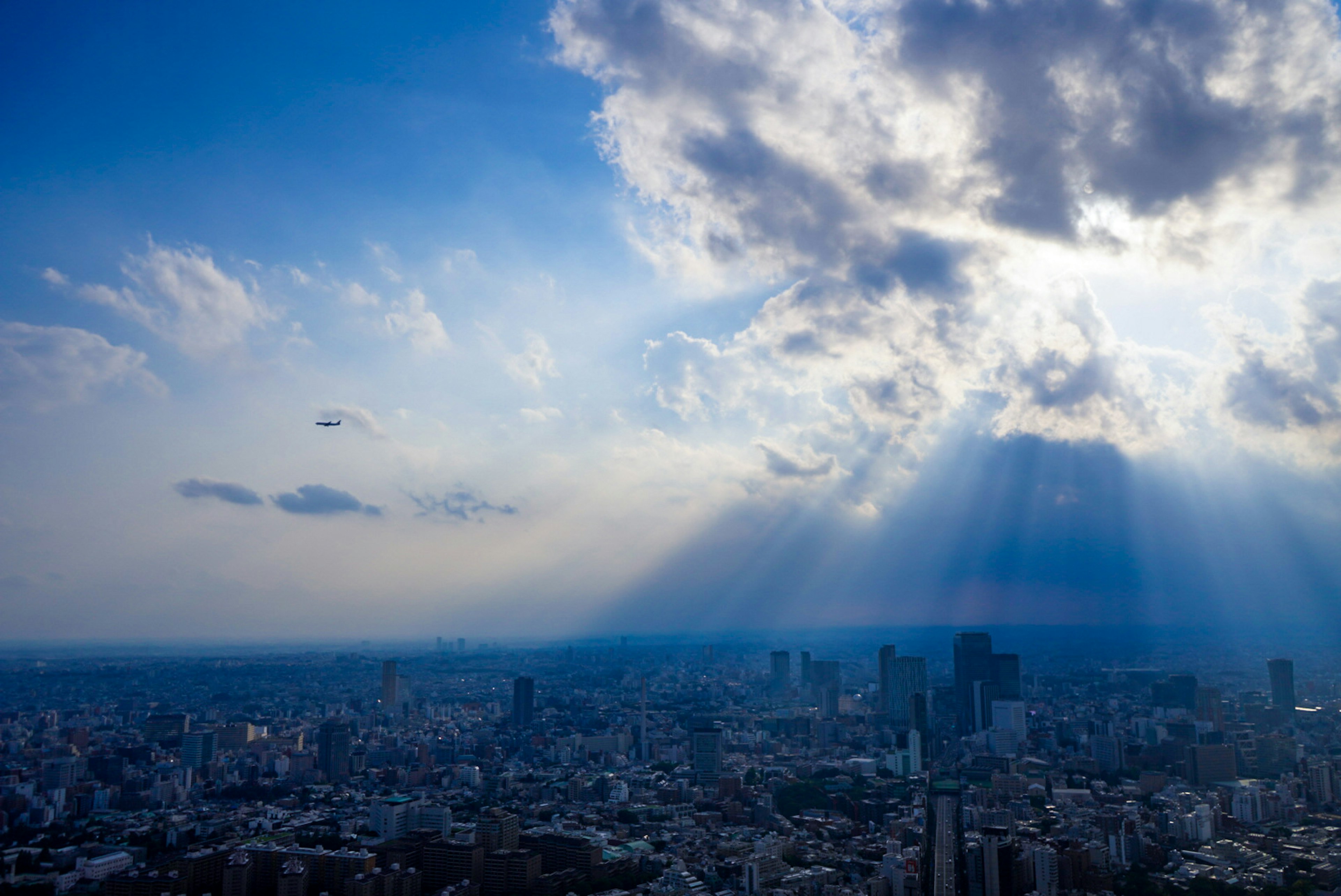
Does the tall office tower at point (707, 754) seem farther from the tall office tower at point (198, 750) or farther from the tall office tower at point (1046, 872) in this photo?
the tall office tower at point (198, 750)

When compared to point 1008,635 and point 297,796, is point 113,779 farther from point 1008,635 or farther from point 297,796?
point 1008,635

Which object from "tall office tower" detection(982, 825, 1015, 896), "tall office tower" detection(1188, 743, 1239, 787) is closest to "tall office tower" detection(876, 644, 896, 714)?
"tall office tower" detection(1188, 743, 1239, 787)

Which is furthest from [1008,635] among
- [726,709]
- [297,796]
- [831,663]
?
[297,796]

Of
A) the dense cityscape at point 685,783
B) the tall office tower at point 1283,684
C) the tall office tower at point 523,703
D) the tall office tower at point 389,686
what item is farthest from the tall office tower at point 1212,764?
the tall office tower at point 389,686

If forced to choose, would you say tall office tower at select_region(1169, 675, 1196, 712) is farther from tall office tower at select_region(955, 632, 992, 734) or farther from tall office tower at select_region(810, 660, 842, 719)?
tall office tower at select_region(810, 660, 842, 719)

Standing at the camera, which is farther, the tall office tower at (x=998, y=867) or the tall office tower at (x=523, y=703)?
the tall office tower at (x=523, y=703)

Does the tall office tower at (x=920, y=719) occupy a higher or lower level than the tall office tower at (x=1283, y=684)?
lower

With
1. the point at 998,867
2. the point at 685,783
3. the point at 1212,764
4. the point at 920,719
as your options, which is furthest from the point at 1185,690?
the point at 998,867
